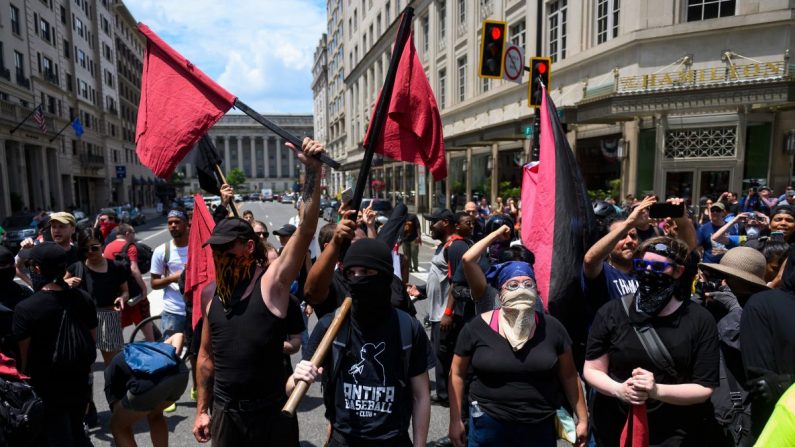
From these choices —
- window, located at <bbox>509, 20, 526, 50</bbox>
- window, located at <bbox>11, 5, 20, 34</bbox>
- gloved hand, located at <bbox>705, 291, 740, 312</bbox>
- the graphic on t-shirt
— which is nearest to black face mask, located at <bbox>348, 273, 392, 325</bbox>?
the graphic on t-shirt

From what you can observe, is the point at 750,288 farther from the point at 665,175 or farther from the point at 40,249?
the point at 665,175

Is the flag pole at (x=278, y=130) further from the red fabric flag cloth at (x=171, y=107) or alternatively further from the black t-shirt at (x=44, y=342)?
the black t-shirt at (x=44, y=342)

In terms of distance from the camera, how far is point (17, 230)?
1853 cm

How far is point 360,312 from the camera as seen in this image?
263cm

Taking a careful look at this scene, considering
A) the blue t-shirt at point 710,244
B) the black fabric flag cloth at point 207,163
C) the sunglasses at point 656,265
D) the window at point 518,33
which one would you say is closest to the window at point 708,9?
the window at point 518,33

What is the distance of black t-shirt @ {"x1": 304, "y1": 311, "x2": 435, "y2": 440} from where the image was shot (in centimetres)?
254

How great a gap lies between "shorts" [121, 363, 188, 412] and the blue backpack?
0.06 meters

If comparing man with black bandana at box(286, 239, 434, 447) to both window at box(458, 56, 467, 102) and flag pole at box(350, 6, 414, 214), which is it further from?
window at box(458, 56, 467, 102)

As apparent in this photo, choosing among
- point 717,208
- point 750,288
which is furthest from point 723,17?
point 750,288

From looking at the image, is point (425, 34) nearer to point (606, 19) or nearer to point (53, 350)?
point (606, 19)

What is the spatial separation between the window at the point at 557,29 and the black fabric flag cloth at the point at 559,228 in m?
18.3

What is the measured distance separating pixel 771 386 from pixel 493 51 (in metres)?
8.66

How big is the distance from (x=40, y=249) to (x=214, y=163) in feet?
4.50

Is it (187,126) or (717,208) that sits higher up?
(187,126)
